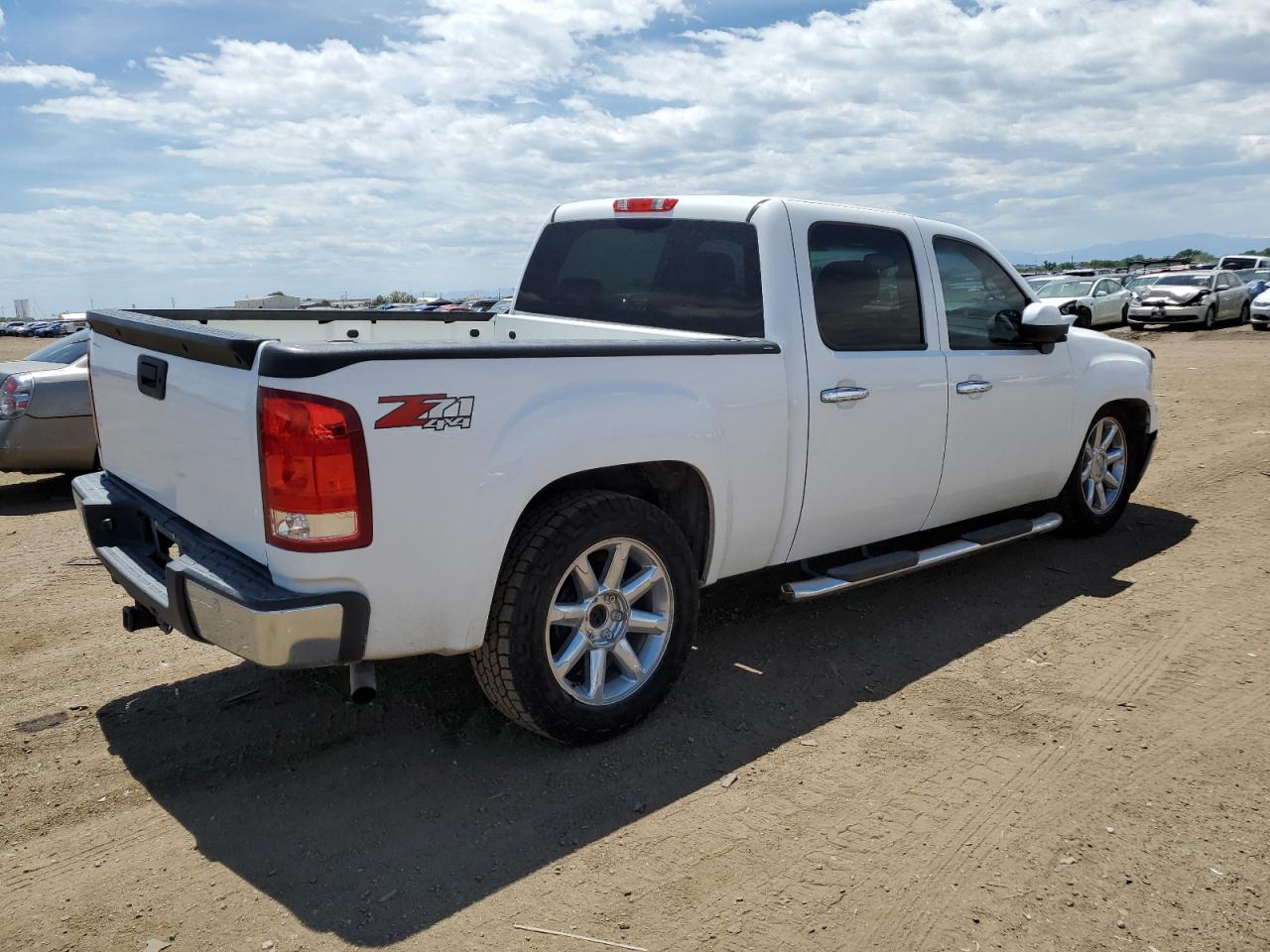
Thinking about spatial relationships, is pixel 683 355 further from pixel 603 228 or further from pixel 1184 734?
pixel 1184 734

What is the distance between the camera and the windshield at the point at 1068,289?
2494 centimetres

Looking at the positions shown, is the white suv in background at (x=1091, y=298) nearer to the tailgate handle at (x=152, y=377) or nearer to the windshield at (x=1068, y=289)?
the windshield at (x=1068, y=289)

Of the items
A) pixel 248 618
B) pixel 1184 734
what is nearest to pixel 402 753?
pixel 248 618

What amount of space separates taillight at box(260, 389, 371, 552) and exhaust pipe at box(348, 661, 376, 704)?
1.49ft

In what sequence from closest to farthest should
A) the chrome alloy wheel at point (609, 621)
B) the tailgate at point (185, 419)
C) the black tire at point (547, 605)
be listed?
the tailgate at point (185, 419), the black tire at point (547, 605), the chrome alloy wheel at point (609, 621)

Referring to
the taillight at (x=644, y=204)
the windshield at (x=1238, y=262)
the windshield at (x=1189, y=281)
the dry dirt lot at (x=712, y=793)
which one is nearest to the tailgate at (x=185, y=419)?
the dry dirt lot at (x=712, y=793)

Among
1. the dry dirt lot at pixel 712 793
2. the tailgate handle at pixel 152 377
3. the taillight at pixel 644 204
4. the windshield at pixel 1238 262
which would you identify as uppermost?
the windshield at pixel 1238 262

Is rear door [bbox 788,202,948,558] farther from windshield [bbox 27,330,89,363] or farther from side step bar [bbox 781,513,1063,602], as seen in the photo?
windshield [bbox 27,330,89,363]

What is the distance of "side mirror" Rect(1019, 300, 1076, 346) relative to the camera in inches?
203

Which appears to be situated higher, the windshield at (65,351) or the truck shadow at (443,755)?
the windshield at (65,351)

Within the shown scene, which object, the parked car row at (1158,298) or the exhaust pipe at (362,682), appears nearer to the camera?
the exhaust pipe at (362,682)

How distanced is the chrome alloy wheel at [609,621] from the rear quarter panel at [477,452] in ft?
1.17

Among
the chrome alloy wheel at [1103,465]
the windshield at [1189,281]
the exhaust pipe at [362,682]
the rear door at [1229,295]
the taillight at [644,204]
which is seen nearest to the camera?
the exhaust pipe at [362,682]

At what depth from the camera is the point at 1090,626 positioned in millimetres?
4898
